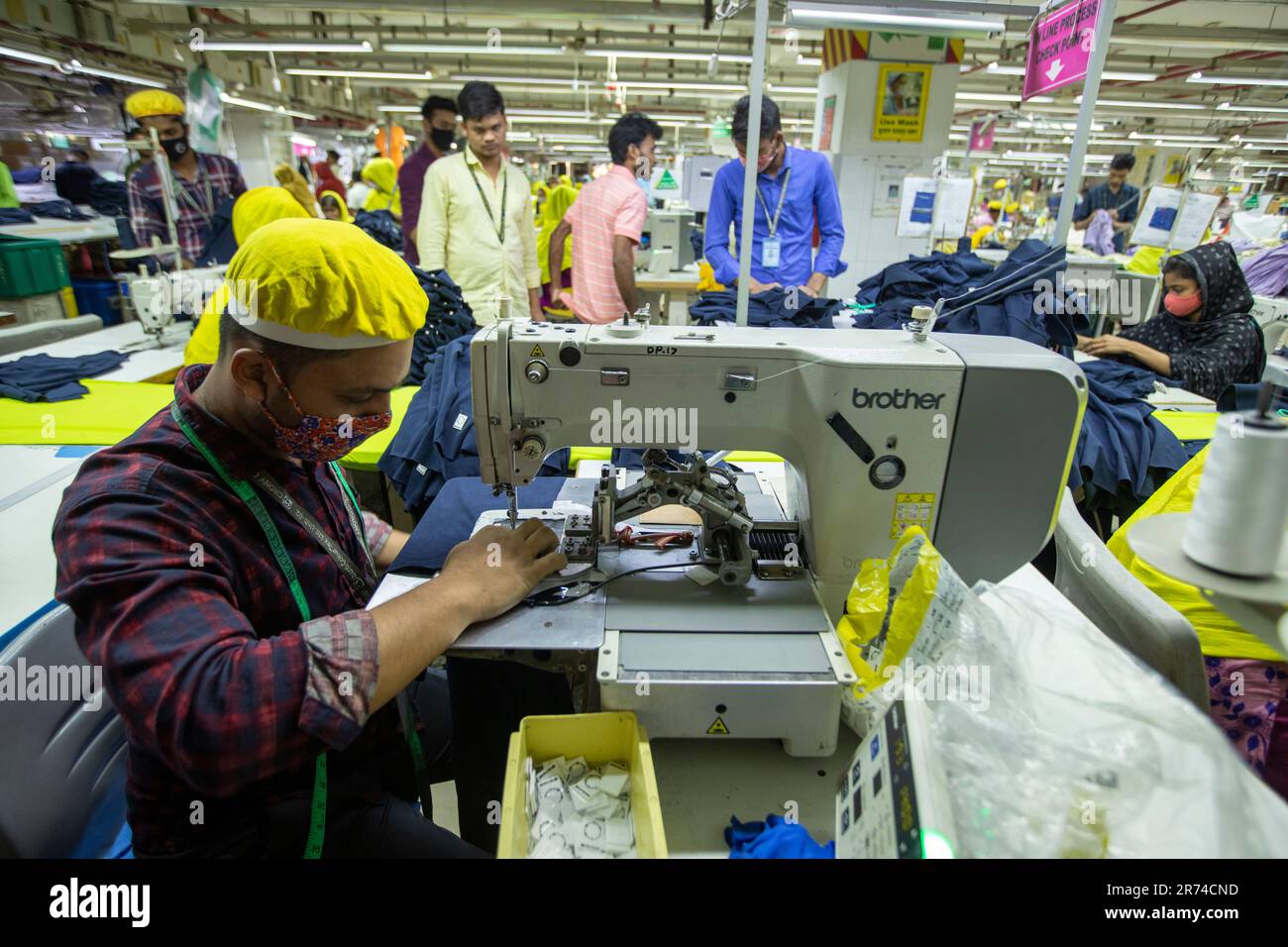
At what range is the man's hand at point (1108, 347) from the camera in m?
3.16

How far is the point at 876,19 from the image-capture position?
326cm

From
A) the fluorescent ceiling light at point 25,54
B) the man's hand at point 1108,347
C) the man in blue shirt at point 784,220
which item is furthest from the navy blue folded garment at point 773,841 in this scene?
the fluorescent ceiling light at point 25,54

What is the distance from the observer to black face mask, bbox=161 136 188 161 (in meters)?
4.15

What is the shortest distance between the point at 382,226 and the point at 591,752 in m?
6.80

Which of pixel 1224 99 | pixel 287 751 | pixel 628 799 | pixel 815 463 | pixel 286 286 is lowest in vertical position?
pixel 628 799

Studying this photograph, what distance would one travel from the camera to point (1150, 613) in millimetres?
1179

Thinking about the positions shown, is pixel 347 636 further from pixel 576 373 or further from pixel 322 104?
pixel 322 104

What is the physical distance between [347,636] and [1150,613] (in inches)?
50.0

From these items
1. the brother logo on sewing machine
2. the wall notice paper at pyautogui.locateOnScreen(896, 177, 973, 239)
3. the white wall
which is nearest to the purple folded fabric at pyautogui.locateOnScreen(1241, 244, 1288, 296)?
the wall notice paper at pyautogui.locateOnScreen(896, 177, 973, 239)

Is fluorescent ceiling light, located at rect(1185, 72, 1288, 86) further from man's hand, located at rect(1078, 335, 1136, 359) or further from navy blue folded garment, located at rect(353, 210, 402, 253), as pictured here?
navy blue folded garment, located at rect(353, 210, 402, 253)

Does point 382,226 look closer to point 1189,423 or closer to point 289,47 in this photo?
point 289,47

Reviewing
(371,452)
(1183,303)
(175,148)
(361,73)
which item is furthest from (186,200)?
(361,73)

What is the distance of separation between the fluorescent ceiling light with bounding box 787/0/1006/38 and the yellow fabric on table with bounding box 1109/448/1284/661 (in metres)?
2.47

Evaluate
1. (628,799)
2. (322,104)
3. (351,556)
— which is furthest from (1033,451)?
(322,104)
